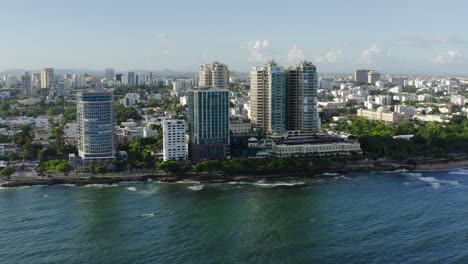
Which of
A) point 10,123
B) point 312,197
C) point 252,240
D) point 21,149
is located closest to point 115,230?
point 252,240

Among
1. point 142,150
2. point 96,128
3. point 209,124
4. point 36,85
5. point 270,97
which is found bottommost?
point 142,150

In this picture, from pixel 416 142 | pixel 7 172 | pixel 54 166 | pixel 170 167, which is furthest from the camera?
pixel 416 142

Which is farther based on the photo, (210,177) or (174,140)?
(174,140)

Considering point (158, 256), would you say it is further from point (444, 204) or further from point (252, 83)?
point (252, 83)

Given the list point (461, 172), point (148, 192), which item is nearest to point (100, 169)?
point (148, 192)

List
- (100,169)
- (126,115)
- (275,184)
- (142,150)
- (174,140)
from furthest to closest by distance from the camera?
(126,115)
(142,150)
(174,140)
(100,169)
(275,184)

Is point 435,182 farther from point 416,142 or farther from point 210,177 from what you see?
point 210,177
